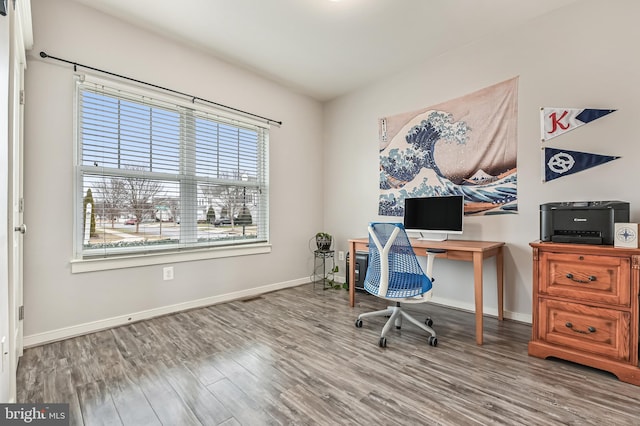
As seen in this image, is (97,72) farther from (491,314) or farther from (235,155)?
(491,314)

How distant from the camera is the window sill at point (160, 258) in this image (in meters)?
2.42

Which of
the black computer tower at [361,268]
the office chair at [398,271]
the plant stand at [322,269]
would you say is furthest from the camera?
the plant stand at [322,269]

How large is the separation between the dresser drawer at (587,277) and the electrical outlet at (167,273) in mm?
3141

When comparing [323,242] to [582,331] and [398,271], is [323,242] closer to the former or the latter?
[398,271]

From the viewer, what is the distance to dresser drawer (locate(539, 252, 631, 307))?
176 centimetres

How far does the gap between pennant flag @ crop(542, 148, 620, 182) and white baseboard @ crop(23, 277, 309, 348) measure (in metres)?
3.16

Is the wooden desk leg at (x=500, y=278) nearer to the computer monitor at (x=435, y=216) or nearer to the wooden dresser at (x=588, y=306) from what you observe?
the computer monitor at (x=435, y=216)

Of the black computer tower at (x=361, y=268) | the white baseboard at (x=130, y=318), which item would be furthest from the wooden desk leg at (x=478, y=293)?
the white baseboard at (x=130, y=318)

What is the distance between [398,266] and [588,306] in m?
1.19

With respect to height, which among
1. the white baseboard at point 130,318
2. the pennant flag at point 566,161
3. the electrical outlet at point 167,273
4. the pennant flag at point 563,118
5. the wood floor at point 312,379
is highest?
the pennant flag at point 563,118

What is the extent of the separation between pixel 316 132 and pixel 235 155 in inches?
55.8

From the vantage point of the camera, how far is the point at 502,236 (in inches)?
110

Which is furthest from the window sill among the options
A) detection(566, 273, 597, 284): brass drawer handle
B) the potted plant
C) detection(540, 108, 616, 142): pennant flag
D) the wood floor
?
detection(540, 108, 616, 142): pennant flag

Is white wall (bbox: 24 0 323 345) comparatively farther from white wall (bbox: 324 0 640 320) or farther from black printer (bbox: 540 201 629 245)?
black printer (bbox: 540 201 629 245)
